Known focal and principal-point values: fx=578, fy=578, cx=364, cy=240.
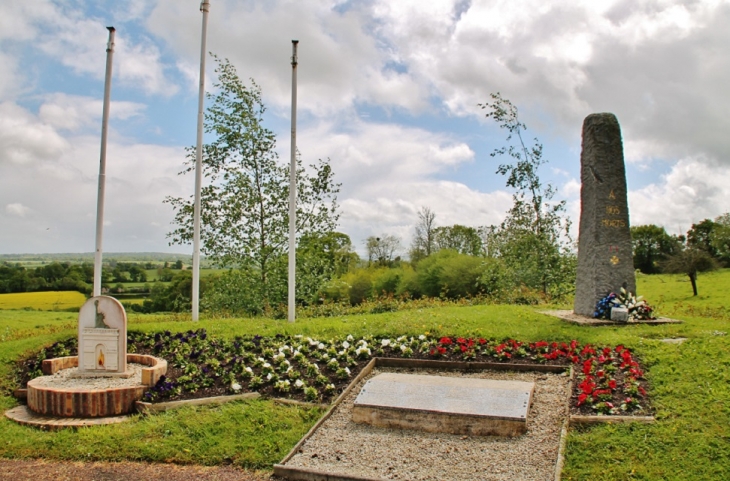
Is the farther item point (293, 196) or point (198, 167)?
point (198, 167)

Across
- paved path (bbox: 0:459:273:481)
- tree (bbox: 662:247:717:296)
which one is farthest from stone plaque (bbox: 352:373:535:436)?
tree (bbox: 662:247:717:296)

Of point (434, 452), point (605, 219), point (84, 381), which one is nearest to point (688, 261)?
point (605, 219)

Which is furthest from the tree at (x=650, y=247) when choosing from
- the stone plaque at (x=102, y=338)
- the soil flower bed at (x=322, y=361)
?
the stone plaque at (x=102, y=338)

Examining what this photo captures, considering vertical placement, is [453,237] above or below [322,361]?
above

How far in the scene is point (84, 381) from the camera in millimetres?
8055

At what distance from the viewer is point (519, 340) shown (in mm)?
9125

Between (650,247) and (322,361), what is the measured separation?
30586 mm

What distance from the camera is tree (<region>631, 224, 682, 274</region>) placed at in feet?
105

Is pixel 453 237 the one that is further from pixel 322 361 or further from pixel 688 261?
pixel 322 361

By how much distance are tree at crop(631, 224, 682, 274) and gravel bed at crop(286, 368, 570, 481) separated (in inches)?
1108

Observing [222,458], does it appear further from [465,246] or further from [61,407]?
[465,246]

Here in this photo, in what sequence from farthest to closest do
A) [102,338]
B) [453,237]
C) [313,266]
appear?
[453,237], [313,266], [102,338]

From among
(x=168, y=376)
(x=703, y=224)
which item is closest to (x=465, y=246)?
(x=703, y=224)

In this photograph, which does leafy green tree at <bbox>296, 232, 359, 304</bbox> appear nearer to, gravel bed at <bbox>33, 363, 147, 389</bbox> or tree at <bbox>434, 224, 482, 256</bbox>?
gravel bed at <bbox>33, 363, 147, 389</bbox>
